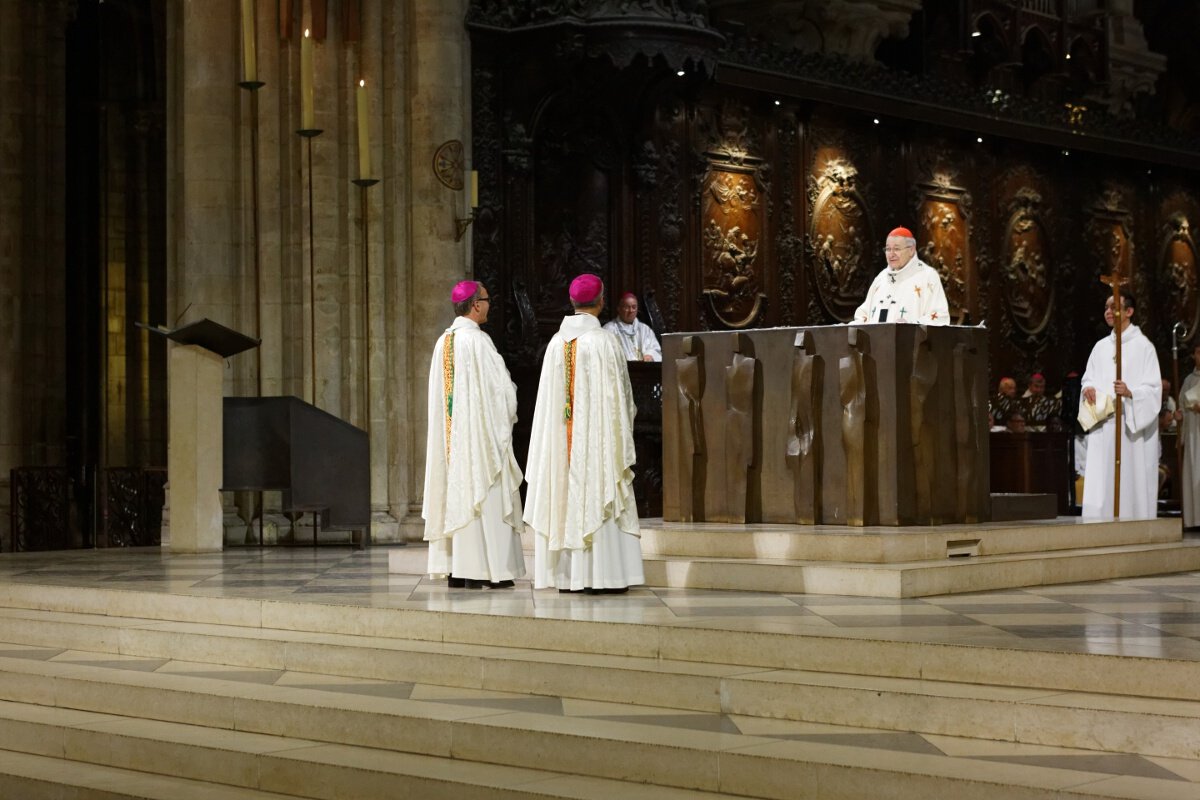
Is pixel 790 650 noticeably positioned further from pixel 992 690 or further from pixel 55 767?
pixel 55 767

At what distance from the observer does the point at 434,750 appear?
708 centimetres

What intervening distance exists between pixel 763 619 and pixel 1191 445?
866 cm

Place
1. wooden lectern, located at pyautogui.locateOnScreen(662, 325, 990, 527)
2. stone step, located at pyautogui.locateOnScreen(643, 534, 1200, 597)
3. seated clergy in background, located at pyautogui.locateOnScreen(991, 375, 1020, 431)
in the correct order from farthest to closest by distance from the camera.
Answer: seated clergy in background, located at pyautogui.locateOnScreen(991, 375, 1020, 431)
wooden lectern, located at pyautogui.locateOnScreen(662, 325, 990, 527)
stone step, located at pyautogui.locateOnScreen(643, 534, 1200, 597)

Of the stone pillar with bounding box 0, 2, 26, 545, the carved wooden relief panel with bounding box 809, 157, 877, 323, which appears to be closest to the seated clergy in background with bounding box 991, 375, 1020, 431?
the carved wooden relief panel with bounding box 809, 157, 877, 323

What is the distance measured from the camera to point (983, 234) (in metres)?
20.3

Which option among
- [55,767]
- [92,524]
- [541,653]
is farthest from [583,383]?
[92,524]

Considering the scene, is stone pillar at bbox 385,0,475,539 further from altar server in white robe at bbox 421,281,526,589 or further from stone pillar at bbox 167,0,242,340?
altar server in white robe at bbox 421,281,526,589

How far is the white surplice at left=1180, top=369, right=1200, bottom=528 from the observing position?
A: 1532cm

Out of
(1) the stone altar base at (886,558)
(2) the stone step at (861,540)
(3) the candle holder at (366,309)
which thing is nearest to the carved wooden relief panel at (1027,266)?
(3) the candle holder at (366,309)

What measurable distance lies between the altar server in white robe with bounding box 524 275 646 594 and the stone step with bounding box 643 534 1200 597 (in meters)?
0.51

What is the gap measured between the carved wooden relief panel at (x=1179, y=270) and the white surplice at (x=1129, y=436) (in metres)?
9.49

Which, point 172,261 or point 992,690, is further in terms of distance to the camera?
point 172,261

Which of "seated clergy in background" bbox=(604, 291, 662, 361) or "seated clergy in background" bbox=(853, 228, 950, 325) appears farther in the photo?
"seated clergy in background" bbox=(604, 291, 662, 361)

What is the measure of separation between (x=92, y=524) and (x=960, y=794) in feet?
43.7
